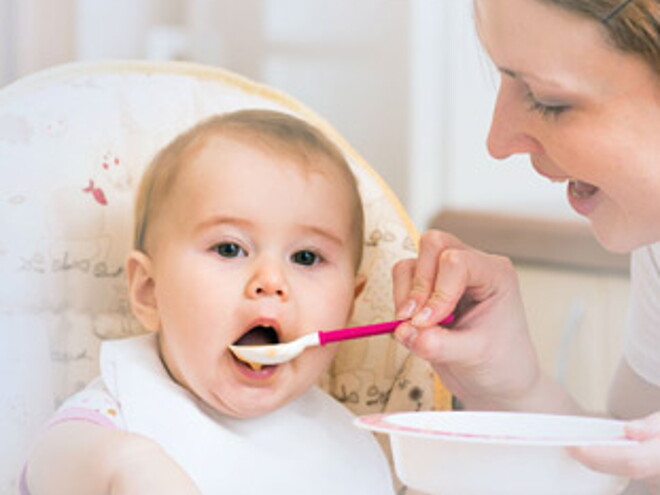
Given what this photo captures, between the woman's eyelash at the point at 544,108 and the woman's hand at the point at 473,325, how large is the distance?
116 millimetres

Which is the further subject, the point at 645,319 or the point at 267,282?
the point at 645,319

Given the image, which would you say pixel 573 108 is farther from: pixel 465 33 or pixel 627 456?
pixel 465 33

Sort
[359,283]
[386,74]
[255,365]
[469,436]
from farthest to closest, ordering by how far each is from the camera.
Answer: [386,74], [359,283], [255,365], [469,436]

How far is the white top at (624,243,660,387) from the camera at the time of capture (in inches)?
28.2

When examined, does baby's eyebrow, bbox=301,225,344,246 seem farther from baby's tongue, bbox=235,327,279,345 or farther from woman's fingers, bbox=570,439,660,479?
woman's fingers, bbox=570,439,660,479

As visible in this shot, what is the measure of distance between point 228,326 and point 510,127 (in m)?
0.19

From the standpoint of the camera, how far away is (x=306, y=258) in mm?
619

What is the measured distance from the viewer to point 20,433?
601 millimetres

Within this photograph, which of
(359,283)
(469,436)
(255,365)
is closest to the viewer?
(469,436)

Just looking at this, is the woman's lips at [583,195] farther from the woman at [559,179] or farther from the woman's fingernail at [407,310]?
the woman's fingernail at [407,310]

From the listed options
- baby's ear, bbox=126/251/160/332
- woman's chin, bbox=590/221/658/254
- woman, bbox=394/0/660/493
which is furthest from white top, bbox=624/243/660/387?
baby's ear, bbox=126/251/160/332

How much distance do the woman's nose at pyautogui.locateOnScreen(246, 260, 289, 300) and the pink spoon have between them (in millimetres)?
28

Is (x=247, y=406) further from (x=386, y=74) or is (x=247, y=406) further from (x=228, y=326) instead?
(x=386, y=74)

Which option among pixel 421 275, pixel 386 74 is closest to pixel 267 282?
pixel 421 275
